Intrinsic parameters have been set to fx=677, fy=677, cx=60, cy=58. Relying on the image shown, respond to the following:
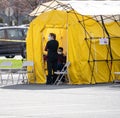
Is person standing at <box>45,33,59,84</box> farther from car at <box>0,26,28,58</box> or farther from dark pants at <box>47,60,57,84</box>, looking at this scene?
car at <box>0,26,28,58</box>

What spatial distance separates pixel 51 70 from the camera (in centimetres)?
2345

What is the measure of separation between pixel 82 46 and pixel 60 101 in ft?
20.9

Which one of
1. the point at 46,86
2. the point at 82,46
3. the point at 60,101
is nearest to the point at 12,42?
the point at 82,46

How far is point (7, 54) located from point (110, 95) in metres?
18.2

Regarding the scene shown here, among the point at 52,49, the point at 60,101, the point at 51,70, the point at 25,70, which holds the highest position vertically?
the point at 52,49

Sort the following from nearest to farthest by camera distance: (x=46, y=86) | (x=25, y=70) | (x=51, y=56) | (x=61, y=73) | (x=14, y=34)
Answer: (x=46, y=86)
(x=61, y=73)
(x=51, y=56)
(x=25, y=70)
(x=14, y=34)

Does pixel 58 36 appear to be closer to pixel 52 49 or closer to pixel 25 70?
pixel 25 70

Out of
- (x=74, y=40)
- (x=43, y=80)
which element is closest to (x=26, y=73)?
(x=43, y=80)

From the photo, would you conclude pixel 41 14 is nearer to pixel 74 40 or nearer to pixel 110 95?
pixel 74 40

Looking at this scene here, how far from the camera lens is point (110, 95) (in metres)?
18.8

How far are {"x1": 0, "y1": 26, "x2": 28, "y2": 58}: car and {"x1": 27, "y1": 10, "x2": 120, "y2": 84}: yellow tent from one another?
10.7 metres

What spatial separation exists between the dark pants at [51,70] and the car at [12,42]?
38.5 ft

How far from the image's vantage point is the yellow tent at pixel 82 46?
23.3m

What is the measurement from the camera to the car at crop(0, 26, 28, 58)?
118ft
